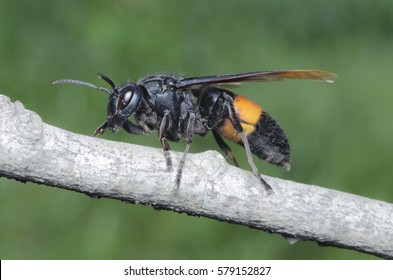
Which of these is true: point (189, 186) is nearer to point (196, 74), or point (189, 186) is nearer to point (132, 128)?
point (132, 128)

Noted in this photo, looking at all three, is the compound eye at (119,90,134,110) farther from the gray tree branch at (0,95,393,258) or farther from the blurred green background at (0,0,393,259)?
the blurred green background at (0,0,393,259)

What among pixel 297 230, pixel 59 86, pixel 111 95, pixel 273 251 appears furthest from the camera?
pixel 59 86

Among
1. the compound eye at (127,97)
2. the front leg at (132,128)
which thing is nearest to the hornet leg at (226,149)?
the front leg at (132,128)

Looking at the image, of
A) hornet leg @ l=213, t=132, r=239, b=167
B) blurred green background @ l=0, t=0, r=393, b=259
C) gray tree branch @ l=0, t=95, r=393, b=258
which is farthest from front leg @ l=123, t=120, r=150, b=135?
blurred green background @ l=0, t=0, r=393, b=259

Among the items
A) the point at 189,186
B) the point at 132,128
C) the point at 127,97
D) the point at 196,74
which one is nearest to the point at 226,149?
the point at 132,128
